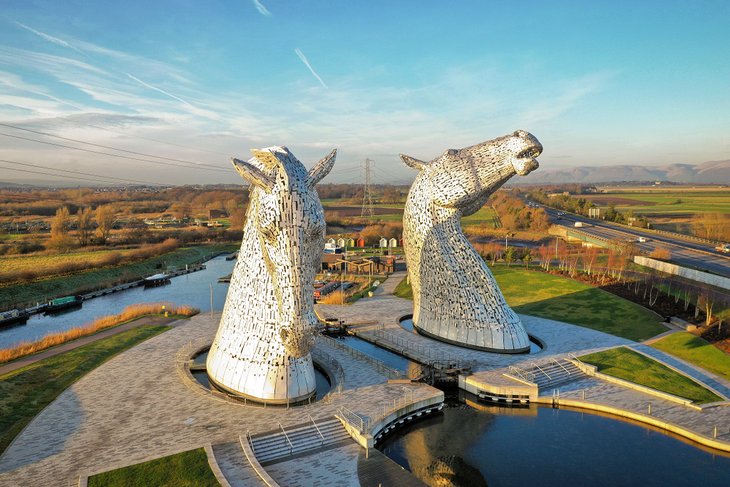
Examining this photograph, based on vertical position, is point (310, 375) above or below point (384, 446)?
above

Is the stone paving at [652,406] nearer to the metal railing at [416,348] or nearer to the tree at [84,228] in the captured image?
the metal railing at [416,348]

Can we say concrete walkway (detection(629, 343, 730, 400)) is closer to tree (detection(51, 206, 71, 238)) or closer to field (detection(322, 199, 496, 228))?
Answer: field (detection(322, 199, 496, 228))

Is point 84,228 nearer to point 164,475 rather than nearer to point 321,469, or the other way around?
point 164,475

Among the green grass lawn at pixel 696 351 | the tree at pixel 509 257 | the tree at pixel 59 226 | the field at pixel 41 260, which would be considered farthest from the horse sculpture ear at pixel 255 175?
the tree at pixel 59 226

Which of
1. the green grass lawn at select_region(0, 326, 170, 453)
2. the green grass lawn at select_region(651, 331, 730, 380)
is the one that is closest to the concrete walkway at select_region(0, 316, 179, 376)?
the green grass lawn at select_region(0, 326, 170, 453)

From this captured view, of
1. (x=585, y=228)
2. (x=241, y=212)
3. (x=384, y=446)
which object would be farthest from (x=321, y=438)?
(x=241, y=212)

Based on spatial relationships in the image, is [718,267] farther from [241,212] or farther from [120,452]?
[241,212]
